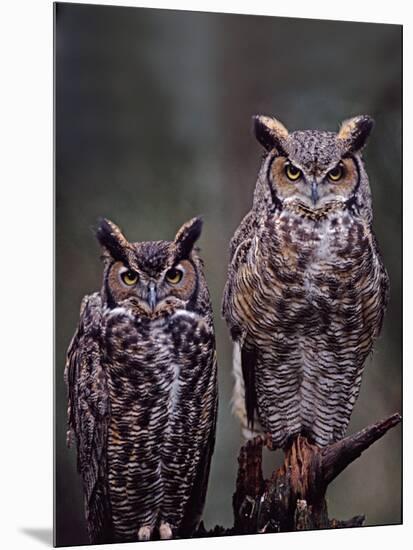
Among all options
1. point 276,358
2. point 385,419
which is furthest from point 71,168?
point 385,419

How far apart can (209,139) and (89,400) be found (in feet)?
3.20

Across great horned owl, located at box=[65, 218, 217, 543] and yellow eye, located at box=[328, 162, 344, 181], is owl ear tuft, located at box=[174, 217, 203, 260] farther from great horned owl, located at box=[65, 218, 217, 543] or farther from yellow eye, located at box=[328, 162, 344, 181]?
yellow eye, located at box=[328, 162, 344, 181]

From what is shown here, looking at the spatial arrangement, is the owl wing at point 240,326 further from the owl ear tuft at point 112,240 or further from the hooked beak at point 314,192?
the owl ear tuft at point 112,240

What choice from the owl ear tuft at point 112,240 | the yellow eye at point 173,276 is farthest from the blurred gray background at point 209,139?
the yellow eye at point 173,276

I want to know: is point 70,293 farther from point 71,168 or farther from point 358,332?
point 358,332

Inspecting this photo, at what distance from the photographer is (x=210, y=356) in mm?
3557

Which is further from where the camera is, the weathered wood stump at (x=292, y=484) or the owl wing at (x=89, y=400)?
the weathered wood stump at (x=292, y=484)

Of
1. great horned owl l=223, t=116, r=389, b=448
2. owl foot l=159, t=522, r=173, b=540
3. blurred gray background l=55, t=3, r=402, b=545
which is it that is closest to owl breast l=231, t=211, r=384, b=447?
great horned owl l=223, t=116, r=389, b=448

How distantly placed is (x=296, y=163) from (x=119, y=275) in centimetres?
72

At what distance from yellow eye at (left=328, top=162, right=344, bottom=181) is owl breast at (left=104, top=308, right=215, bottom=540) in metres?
0.66

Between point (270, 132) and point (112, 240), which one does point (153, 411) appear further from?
point (270, 132)

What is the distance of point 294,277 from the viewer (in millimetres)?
3598

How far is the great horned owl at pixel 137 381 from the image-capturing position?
340cm

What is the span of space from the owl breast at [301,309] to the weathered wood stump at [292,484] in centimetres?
7
